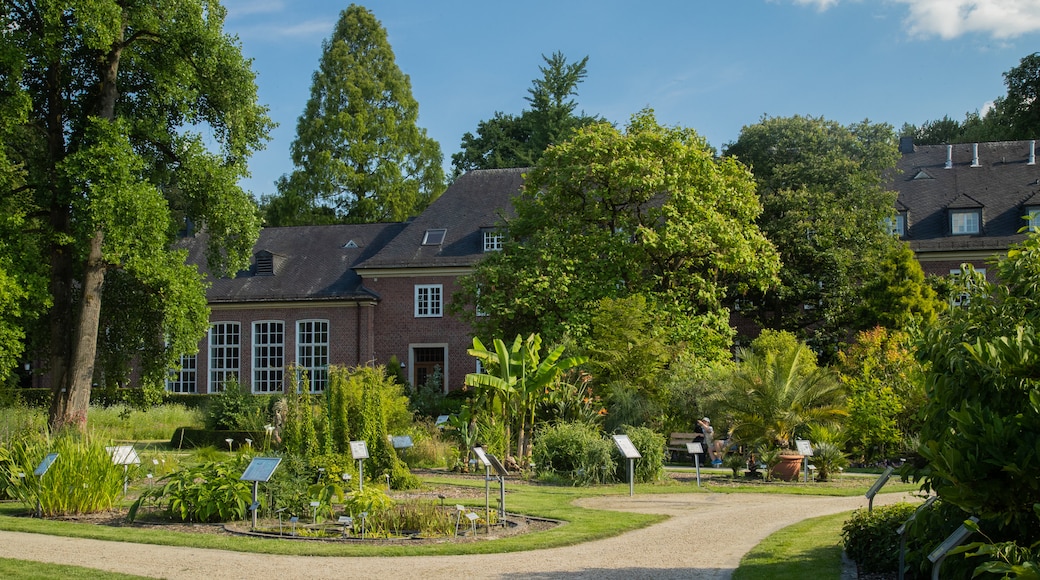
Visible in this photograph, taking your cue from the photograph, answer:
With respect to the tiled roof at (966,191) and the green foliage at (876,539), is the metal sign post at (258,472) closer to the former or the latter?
the green foliage at (876,539)

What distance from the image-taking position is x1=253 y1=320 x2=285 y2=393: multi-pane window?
138 ft

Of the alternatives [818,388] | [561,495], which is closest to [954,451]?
[561,495]

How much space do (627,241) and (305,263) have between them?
19.3m

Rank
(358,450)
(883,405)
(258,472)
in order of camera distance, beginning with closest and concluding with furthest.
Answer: (258,472)
(358,450)
(883,405)

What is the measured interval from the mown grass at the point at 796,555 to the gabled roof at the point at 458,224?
2830cm

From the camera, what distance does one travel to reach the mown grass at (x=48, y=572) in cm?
889

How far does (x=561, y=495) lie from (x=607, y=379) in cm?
885

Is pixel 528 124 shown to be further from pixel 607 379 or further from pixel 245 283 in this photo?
pixel 607 379

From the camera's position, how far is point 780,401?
66.5ft

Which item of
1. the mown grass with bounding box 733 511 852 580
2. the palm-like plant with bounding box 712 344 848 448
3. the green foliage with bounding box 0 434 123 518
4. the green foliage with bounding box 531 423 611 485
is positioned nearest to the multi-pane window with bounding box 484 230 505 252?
the palm-like plant with bounding box 712 344 848 448

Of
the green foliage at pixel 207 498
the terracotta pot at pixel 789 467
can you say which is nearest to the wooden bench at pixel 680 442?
the terracotta pot at pixel 789 467

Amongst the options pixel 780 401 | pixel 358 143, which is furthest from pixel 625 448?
pixel 358 143

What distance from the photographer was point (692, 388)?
78.3 ft

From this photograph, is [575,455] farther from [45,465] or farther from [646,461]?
[45,465]
